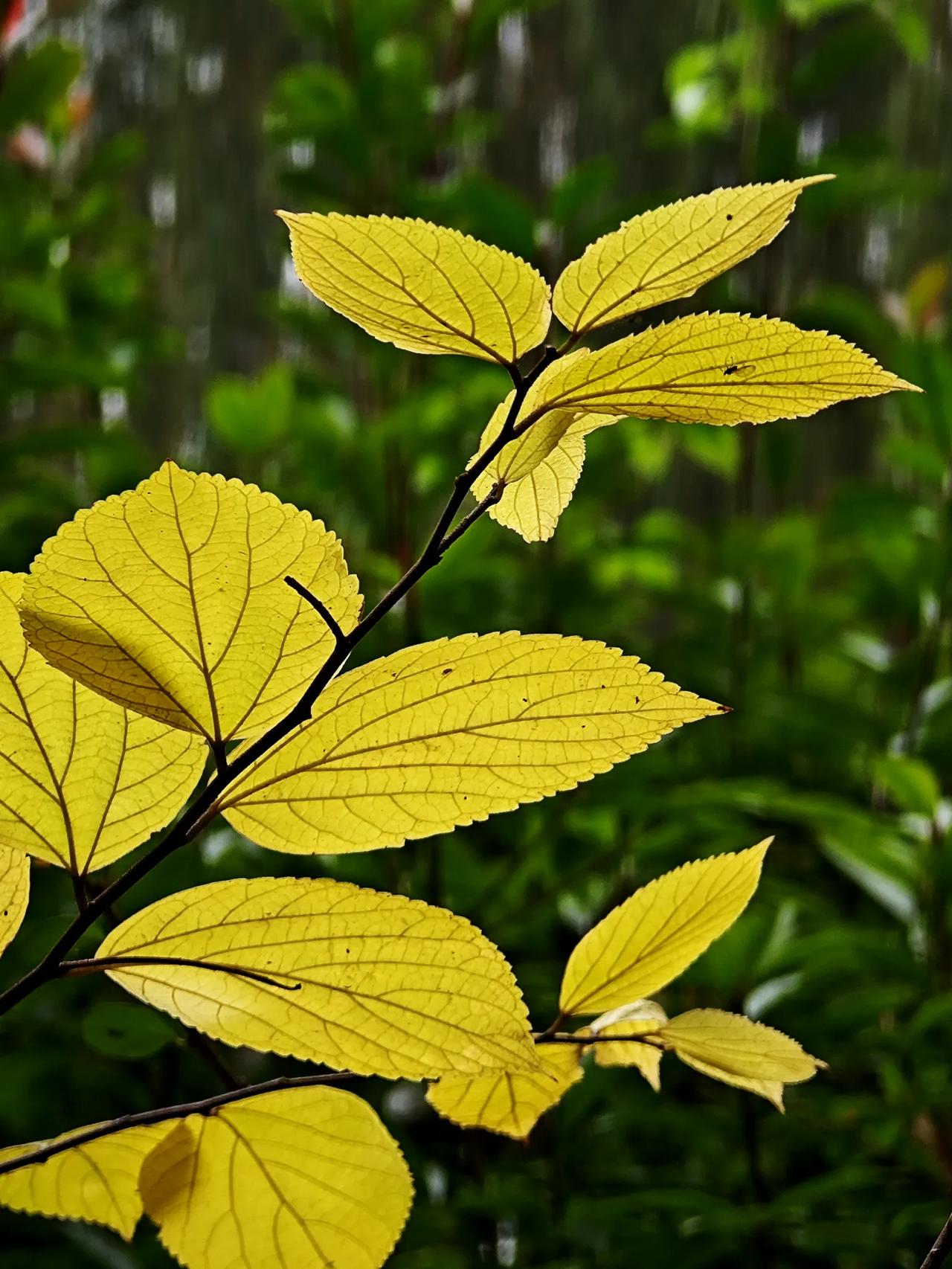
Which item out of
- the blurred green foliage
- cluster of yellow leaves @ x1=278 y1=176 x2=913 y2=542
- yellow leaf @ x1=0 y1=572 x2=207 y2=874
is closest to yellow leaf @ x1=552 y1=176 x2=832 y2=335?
cluster of yellow leaves @ x1=278 y1=176 x2=913 y2=542

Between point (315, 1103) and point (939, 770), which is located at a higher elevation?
point (315, 1103)

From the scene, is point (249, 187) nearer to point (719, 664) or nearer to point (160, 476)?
point (719, 664)

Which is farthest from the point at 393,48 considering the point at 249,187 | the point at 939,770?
the point at 939,770

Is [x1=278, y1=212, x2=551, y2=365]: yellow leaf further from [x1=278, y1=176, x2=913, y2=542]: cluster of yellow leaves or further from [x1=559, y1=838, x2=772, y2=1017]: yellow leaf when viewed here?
[x1=559, y1=838, x2=772, y2=1017]: yellow leaf

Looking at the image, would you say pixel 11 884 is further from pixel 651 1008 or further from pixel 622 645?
pixel 622 645

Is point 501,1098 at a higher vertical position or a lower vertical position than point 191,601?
lower

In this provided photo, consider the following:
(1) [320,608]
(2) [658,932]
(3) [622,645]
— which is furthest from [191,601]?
(3) [622,645]

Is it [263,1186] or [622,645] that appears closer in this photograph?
[263,1186]

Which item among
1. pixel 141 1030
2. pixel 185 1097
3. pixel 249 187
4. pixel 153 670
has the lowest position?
pixel 185 1097
